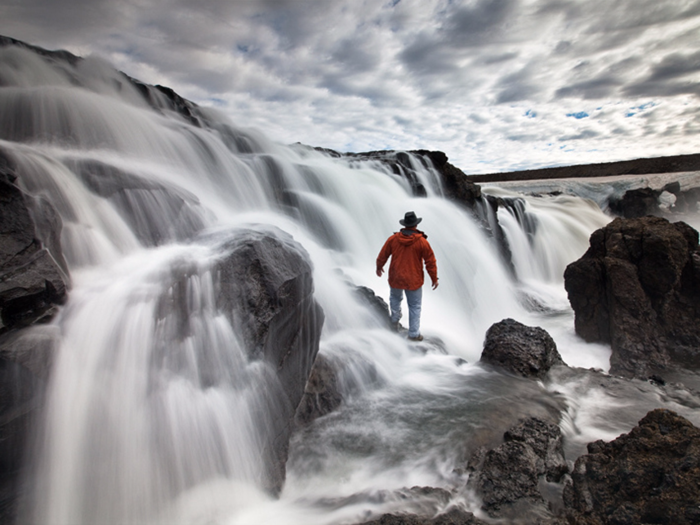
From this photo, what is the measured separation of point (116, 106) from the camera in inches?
305

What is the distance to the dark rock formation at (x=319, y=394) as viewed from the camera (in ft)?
13.8

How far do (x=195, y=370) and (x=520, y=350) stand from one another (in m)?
4.35

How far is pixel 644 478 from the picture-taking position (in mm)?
2373

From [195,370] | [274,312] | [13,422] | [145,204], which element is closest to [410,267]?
[274,312]

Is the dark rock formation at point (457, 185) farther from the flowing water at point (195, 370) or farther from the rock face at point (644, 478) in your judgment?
the rock face at point (644, 478)

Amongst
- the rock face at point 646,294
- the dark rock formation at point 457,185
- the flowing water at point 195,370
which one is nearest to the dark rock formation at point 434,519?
the flowing water at point 195,370

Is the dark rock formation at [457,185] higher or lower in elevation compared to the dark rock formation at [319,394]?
higher

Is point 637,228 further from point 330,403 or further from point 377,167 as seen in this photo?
point 377,167

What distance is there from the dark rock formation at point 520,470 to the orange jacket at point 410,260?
3263mm

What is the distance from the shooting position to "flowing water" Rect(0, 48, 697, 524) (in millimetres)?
2836

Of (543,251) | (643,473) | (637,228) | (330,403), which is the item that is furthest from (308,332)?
(543,251)

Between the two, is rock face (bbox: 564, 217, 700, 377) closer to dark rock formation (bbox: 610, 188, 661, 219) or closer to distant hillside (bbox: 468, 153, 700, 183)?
dark rock formation (bbox: 610, 188, 661, 219)

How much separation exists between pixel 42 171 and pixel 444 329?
23.3 feet

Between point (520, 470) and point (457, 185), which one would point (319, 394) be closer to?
point (520, 470)
